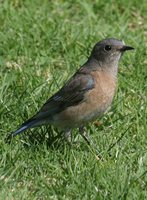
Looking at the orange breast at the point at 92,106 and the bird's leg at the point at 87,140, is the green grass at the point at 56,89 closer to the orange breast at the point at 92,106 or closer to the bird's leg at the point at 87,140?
the bird's leg at the point at 87,140

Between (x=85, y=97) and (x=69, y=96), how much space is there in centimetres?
20

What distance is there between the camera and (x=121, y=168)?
22.1 ft

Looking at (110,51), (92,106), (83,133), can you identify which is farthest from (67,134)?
(110,51)

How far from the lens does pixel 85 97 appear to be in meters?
7.67

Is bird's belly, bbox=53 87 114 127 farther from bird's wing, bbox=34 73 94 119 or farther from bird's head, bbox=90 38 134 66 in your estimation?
bird's head, bbox=90 38 134 66

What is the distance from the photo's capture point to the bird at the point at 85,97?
759 cm

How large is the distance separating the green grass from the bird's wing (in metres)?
0.24

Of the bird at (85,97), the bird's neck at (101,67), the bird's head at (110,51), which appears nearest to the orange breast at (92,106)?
the bird at (85,97)

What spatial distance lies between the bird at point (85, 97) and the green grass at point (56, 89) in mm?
186

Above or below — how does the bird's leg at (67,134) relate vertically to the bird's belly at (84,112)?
below

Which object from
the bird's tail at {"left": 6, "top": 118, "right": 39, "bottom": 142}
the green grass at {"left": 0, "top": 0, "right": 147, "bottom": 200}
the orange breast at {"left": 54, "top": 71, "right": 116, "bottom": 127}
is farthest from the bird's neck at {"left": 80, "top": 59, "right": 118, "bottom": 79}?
the bird's tail at {"left": 6, "top": 118, "right": 39, "bottom": 142}

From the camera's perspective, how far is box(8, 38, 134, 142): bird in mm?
7586

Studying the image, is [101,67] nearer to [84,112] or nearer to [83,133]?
[84,112]

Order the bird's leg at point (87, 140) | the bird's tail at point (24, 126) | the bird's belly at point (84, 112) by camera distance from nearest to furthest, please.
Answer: the bird's leg at point (87, 140) → the bird's tail at point (24, 126) → the bird's belly at point (84, 112)
